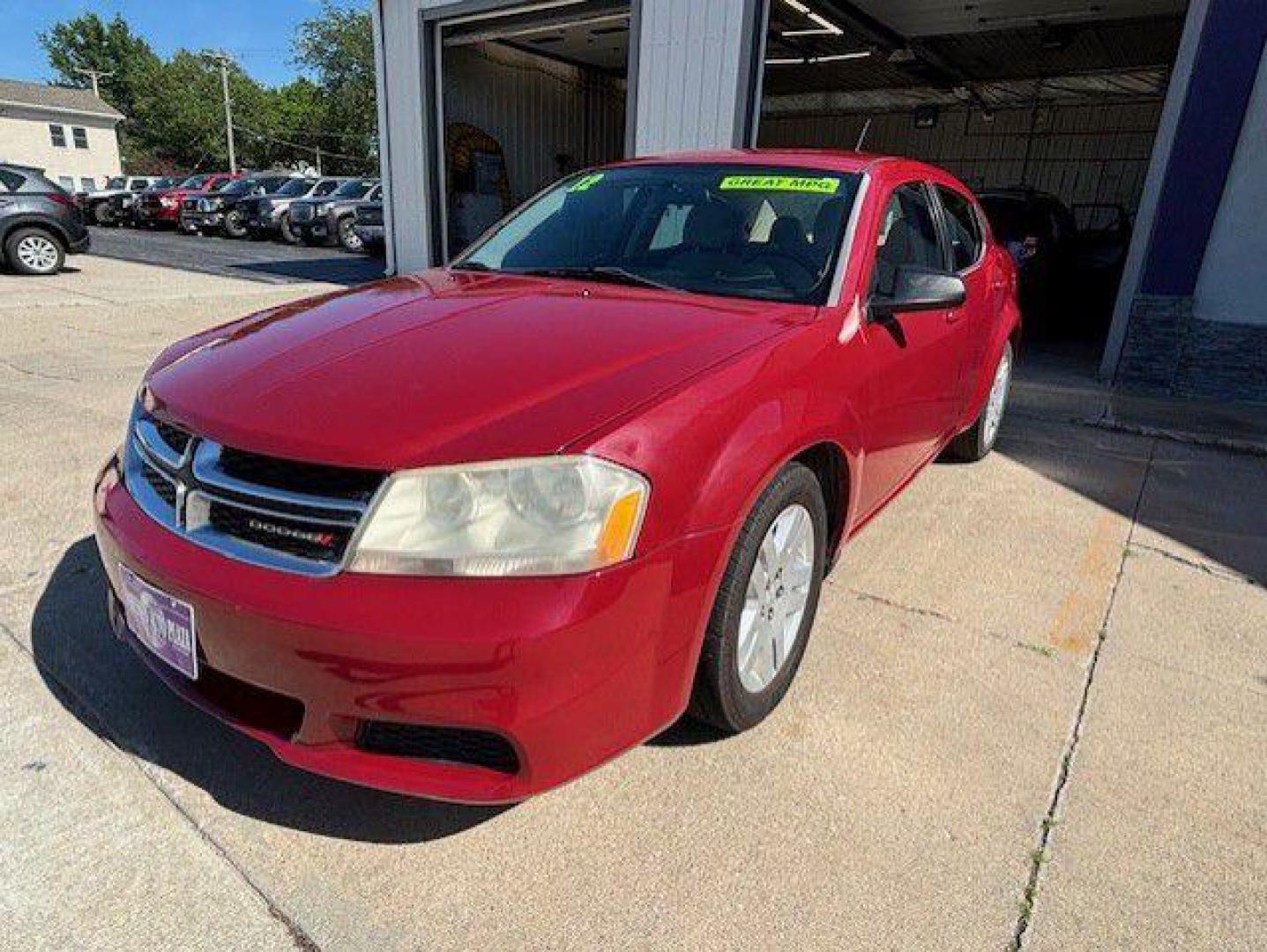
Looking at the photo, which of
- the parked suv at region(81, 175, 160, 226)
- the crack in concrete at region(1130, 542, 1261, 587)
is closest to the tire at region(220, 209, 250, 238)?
the parked suv at region(81, 175, 160, 226)

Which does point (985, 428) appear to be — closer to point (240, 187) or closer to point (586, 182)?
point (586, 182)

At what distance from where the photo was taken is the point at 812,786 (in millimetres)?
2053

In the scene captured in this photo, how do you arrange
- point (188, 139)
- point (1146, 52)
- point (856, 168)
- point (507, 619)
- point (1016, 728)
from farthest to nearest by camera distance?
point (188, 139) → point (1146, 52) → point (856, 168) → point (1016, 728) → point (507, 619)

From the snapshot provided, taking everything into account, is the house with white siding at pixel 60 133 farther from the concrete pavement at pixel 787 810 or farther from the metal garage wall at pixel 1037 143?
the concrete pavement at pixel 787 810

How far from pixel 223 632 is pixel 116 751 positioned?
0.76 m

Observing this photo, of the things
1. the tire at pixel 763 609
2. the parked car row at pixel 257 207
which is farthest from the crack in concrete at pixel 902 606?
the parked car row at pixel 257 207

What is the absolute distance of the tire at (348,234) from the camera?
17.5 metres

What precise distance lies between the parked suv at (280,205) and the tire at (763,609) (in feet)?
68.1

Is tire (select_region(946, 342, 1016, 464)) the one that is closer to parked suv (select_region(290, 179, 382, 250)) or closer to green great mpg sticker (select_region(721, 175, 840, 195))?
green great mpg sticker (select_region(721, 175, 840, 195))

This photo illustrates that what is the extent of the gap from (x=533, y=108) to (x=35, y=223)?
8.51 meters

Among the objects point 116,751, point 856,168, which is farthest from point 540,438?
point 856,168

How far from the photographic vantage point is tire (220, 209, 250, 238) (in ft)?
71.8

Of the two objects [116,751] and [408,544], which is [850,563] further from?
[116,751]

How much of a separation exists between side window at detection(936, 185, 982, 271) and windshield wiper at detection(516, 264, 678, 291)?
1.76 meters
